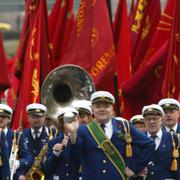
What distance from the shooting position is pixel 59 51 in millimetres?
23438

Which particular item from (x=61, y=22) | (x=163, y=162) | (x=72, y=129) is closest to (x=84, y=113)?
(x=163, y=162)

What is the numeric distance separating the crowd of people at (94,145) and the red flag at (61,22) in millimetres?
3594

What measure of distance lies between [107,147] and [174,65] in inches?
189

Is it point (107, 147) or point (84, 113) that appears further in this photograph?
point (84, 113)

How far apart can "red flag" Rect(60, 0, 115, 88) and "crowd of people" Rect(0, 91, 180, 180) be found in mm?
1553

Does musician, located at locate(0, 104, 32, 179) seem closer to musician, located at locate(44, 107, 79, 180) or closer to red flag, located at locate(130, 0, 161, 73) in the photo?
musician, located at locate(44, 107, 79, 180)

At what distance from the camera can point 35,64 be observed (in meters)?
21.4

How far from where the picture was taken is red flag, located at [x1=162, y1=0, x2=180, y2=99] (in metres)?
20.0

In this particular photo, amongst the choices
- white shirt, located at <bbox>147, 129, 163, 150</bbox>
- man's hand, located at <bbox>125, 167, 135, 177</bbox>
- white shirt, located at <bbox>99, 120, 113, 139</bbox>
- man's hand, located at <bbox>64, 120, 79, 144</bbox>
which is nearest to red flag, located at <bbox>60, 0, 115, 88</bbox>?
white shirt, located at <bbox>147, 129, 163, 150</bbox>

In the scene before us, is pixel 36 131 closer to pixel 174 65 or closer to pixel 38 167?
pixel 38 167

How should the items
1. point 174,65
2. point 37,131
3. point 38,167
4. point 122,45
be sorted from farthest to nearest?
point 122,45, point 174,65, point 37,131, point 38,167

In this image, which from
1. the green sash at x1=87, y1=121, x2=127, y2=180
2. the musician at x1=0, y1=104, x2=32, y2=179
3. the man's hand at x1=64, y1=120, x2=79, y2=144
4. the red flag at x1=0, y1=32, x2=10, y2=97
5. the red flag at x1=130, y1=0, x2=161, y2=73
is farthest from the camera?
the red flag at x1=130, y1=0, x2=161, y2=73

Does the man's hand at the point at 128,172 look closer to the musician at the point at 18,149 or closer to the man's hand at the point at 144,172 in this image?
the man's hand at the point at 144,172

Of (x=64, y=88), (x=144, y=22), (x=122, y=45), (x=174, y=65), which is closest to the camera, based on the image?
(x=174, y=65)
